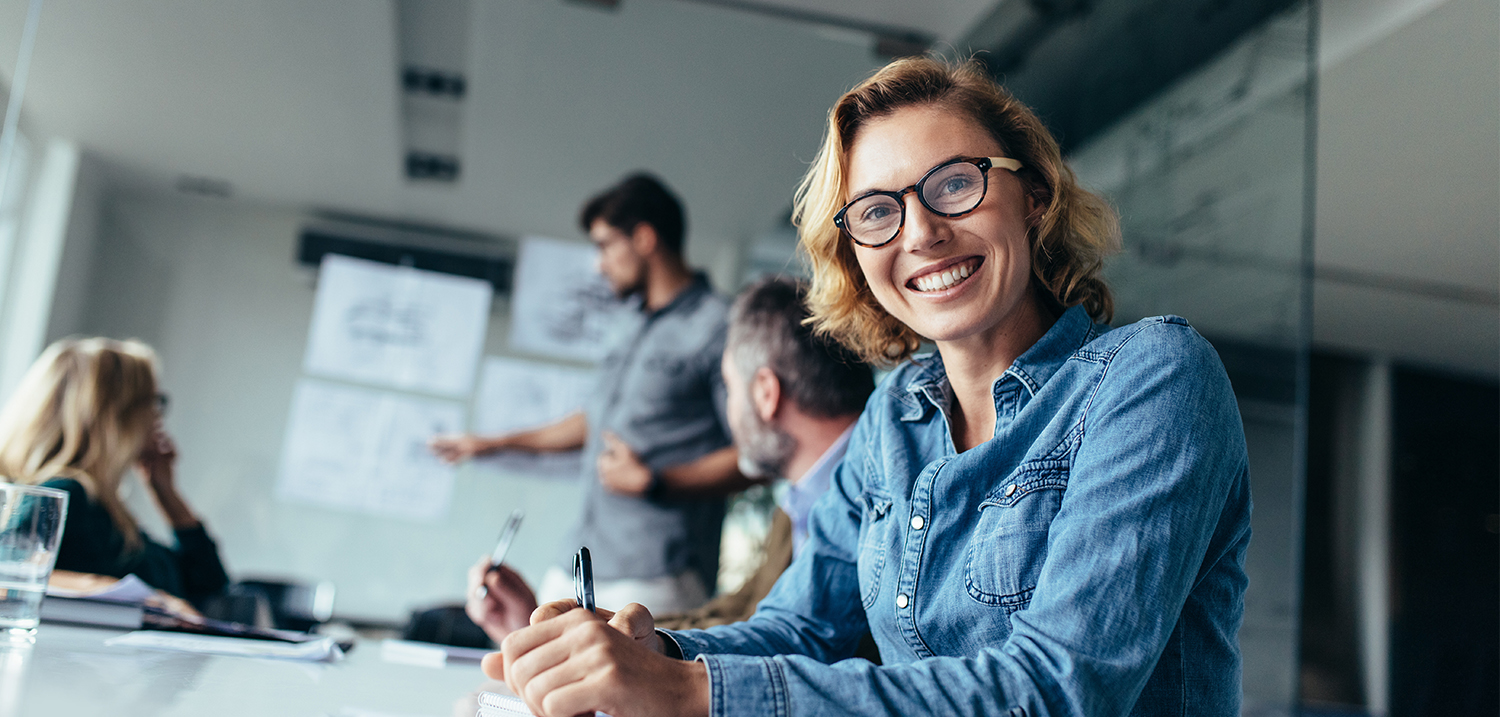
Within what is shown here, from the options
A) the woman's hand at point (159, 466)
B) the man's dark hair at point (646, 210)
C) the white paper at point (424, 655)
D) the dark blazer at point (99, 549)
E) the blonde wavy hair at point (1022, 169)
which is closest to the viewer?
the blonde wavy hair at point (1022, 169)

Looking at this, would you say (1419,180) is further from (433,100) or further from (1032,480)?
(1032,480)

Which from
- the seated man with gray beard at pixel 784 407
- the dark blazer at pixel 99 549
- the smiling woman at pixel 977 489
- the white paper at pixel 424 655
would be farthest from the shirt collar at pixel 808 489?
the dark blazer at pixel 99 549

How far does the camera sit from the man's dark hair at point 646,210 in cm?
314

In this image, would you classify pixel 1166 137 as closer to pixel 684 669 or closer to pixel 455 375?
pixel 455 375

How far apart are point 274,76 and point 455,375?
118cm

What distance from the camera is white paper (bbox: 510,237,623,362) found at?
363 cm

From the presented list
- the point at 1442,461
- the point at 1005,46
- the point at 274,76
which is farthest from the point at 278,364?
the point at 1442,461

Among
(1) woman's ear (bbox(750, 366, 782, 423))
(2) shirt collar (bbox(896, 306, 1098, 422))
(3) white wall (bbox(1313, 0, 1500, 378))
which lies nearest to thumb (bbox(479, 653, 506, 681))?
(2) shirt collar (bbox(896, 306, 1098, 422))

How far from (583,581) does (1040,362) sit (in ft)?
1.69

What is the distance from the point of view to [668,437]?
2904 mm

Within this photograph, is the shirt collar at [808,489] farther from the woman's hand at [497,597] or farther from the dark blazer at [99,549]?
the dark blazer at [99,549]

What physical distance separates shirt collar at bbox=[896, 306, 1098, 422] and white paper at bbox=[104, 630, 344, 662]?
34.3 inches

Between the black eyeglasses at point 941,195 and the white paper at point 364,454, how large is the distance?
108 inches

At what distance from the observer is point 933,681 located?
730 mm
